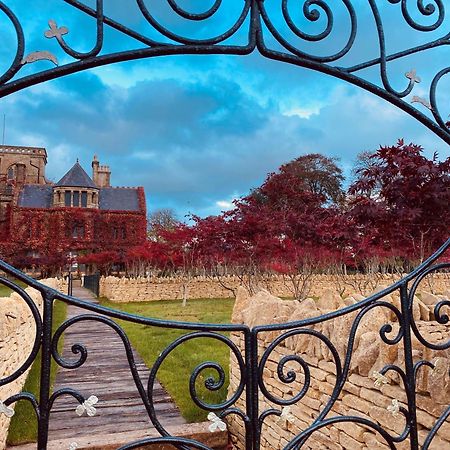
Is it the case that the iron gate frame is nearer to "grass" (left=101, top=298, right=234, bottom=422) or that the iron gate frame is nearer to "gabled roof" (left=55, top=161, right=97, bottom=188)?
"grass" (left=101, top=298, right=234, bottom=422)

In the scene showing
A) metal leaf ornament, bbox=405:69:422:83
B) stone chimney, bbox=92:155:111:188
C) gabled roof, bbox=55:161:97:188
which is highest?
stone chimney, bbox=92:155:111:188

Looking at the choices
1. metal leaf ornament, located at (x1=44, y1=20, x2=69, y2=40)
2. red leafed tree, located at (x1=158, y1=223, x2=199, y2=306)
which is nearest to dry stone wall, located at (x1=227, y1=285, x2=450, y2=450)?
metal leaf ornament, located at (x1=44, y1=20, x2=69, y2=40)

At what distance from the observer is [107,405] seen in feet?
15.3

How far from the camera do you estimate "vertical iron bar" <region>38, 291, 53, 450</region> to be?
1.02 m

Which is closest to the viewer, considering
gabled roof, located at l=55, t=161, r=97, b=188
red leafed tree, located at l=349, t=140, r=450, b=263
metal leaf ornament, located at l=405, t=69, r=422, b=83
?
metal leaf ornament, located at l=405, t=69, r=422, b=83

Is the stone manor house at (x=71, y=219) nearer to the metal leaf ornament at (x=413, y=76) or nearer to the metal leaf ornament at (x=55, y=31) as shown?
the metal leaf ornament at (x=55, y=31)

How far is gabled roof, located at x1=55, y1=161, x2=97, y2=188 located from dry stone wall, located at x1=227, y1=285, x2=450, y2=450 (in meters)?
21.5

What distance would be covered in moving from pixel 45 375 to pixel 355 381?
222 cm

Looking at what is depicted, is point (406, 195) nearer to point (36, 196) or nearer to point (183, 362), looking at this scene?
point (183, 362)

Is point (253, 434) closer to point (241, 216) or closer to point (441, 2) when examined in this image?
point (441, 2)

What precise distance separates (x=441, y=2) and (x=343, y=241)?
6936 millimetres

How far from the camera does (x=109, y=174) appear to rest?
29.0 meters

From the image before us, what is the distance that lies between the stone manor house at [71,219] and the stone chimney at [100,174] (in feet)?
4.86

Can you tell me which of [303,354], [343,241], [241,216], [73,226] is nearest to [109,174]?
[73,226]
